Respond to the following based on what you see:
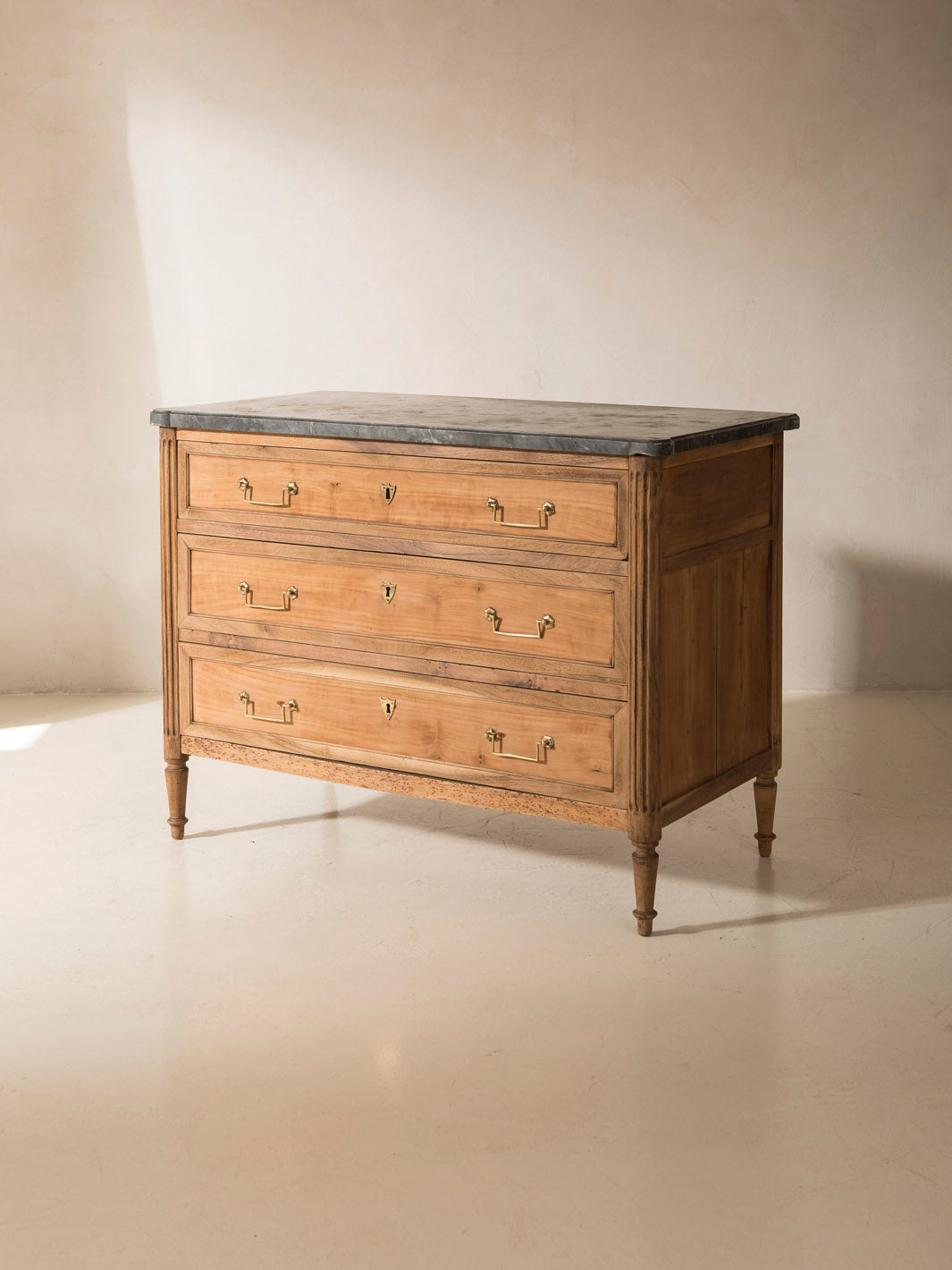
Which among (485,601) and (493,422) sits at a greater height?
(493,422)

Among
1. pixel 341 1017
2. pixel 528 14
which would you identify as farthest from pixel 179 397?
pixel 341 1017

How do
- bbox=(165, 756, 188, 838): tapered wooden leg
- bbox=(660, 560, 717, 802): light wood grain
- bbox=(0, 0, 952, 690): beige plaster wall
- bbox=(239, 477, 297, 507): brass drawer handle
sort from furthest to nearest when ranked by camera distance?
bbox=(0, 0, 952, 690): beige plaster wall, bbox=(165, 756, 188, 838): tapered wooden leg, bbox=(239, 477, 297, 507): brass drawer handle, bbox=(660, 560, 717, 802): light wood grain

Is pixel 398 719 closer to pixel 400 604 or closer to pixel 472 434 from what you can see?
pixel 400 604

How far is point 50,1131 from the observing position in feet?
7.29

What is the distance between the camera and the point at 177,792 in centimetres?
357

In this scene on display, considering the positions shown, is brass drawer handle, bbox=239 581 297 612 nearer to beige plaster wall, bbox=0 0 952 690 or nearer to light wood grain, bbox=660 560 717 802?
light wood grain, bbox=660 560 717 802

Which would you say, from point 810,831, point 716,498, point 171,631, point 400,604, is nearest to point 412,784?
point 400,604

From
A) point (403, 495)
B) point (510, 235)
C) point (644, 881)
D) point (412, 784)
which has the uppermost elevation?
point (510, 235)

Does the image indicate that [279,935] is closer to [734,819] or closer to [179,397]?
[734,819]

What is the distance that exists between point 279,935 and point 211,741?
664 millimetres

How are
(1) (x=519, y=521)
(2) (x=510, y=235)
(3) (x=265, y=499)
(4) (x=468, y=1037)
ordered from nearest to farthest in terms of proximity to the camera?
1. (4) (x=468, y=1037)
2. (1) (x=519, y=521)
3. (3) (x=265, y=499)
4. (2) (x=510, y=235)

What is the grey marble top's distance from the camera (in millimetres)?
2832

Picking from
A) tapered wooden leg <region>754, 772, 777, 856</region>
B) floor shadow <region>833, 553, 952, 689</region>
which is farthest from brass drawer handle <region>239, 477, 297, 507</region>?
floor shadow <region>833, 553, 952, 689</region>

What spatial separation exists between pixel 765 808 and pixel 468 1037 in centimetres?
113
